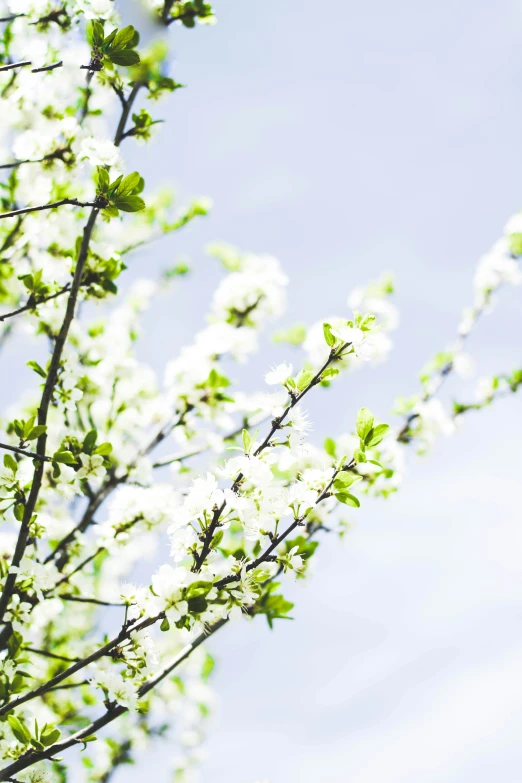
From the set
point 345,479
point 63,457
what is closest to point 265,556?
point 345,479

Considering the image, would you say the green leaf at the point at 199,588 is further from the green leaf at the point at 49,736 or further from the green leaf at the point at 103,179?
the green leaf at the point at 103,179

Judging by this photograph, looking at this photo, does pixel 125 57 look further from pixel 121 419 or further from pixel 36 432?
pixel 121 419

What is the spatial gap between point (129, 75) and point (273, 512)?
6.51 feet

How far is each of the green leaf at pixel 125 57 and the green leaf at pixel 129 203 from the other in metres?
0.48

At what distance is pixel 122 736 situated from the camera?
596 cm

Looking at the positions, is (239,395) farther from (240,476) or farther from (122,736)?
(122,736)

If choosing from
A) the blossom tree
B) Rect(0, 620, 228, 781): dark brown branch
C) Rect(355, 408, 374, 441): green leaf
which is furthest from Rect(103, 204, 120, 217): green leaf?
Rect(0, 620, 228, 781): dark brown branch

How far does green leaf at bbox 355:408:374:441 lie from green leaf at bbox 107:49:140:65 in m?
1.35

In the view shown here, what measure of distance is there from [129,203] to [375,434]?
1057 mm

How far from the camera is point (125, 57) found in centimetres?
190

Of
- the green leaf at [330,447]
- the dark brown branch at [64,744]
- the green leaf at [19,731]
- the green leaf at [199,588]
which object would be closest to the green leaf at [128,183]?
the green leaf at [199,588]

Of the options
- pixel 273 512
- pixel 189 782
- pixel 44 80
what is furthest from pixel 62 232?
pixel 189 782

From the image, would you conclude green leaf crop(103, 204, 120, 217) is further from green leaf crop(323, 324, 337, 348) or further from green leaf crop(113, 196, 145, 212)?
green leaf crop(323, 324, 337, 348)

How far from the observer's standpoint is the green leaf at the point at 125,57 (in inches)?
74.4
